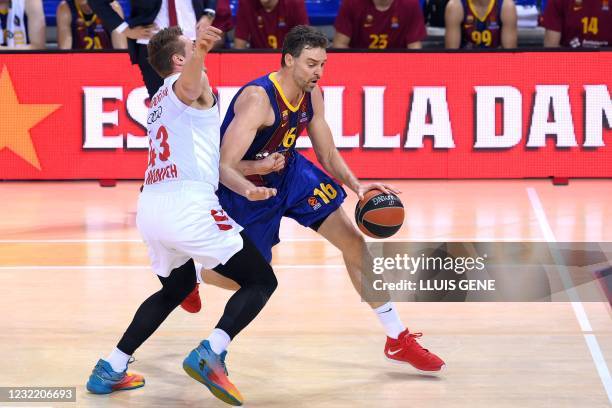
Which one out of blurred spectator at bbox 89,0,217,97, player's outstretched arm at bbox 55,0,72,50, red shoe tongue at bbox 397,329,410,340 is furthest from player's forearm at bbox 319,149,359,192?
player's outstretched arm at bbox 55,0,72,50

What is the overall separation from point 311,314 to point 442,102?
4537mm

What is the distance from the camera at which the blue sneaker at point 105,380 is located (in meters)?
5.18

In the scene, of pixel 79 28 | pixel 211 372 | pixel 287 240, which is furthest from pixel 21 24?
pixel 211 372

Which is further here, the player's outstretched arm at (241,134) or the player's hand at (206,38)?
the player's outstretched arm at (241,134)

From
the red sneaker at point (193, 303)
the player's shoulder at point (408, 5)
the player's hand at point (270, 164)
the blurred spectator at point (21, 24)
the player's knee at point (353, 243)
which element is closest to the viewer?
the player's hand at point (270, 164)

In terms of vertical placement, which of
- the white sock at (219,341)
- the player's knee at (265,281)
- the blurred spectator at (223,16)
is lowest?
the white sock at (219,341)

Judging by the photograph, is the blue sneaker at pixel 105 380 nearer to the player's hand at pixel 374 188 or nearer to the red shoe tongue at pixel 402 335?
the red shoe tongue at pixel 402 335

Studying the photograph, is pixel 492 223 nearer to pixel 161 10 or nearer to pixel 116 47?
pixel 161 10

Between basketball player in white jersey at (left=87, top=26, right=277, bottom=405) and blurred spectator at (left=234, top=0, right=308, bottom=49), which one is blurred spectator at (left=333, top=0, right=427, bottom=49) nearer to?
blurred spectator at (left=234, top=0, right=308, bottom=49)

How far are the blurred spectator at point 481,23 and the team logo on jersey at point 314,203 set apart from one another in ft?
19.2

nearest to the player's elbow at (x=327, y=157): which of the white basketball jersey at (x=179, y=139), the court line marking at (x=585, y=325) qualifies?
the white basketball jersey at (x=179, y=139)

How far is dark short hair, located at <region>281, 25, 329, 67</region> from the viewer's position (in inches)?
223

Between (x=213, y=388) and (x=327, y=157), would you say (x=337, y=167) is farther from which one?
(x=213, y=388)

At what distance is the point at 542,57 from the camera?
10.7 metres
